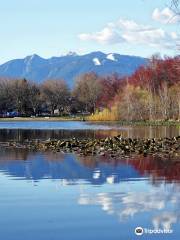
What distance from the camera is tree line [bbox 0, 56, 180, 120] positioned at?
91.2 metres

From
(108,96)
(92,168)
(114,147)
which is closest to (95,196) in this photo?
(92,168)

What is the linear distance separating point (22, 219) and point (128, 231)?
7.95ft

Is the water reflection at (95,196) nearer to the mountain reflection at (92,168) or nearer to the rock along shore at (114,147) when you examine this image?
the mountain reflection at (92,168)

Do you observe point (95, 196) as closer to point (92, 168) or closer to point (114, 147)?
point (92, 168)

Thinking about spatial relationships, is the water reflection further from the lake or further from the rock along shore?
the rock along shore

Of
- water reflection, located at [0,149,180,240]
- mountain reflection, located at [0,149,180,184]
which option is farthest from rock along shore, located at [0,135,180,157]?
water reflection, located at [0,149,180,240]

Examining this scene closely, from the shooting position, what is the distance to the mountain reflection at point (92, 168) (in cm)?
1866

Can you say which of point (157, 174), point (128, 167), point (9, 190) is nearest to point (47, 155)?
point (128, 167)

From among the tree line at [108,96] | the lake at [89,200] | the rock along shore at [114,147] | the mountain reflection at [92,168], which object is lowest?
the lake at [89,200]

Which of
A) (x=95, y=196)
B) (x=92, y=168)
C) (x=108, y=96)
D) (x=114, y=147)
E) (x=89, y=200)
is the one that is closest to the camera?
(x=89, y=200)

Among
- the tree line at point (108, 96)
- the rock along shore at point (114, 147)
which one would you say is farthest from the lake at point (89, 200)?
the tree line at point (108, 96)

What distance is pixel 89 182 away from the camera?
1738 cm

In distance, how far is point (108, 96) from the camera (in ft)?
418

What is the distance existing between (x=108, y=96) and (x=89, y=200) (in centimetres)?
11376
